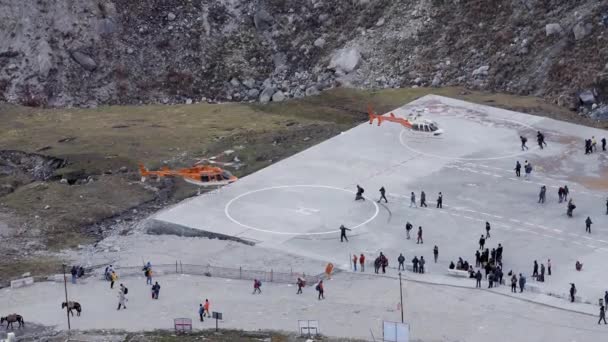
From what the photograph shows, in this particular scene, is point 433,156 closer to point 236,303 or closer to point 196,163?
Answer: point 196,163

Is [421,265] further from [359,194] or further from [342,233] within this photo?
[359,194]

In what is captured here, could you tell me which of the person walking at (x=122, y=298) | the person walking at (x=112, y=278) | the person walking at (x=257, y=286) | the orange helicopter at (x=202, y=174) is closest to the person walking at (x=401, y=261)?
the person walking at (x=257, y=286)

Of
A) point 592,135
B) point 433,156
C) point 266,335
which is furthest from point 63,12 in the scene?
point 266,335

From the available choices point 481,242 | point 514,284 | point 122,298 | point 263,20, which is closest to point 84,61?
point 263,20

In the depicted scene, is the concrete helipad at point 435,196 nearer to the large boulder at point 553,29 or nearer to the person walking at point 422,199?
the person walking at point 422,199

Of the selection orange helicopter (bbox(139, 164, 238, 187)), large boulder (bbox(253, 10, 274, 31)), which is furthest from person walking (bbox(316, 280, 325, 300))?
large boulder (bbox(253, 10, 274, 31))
